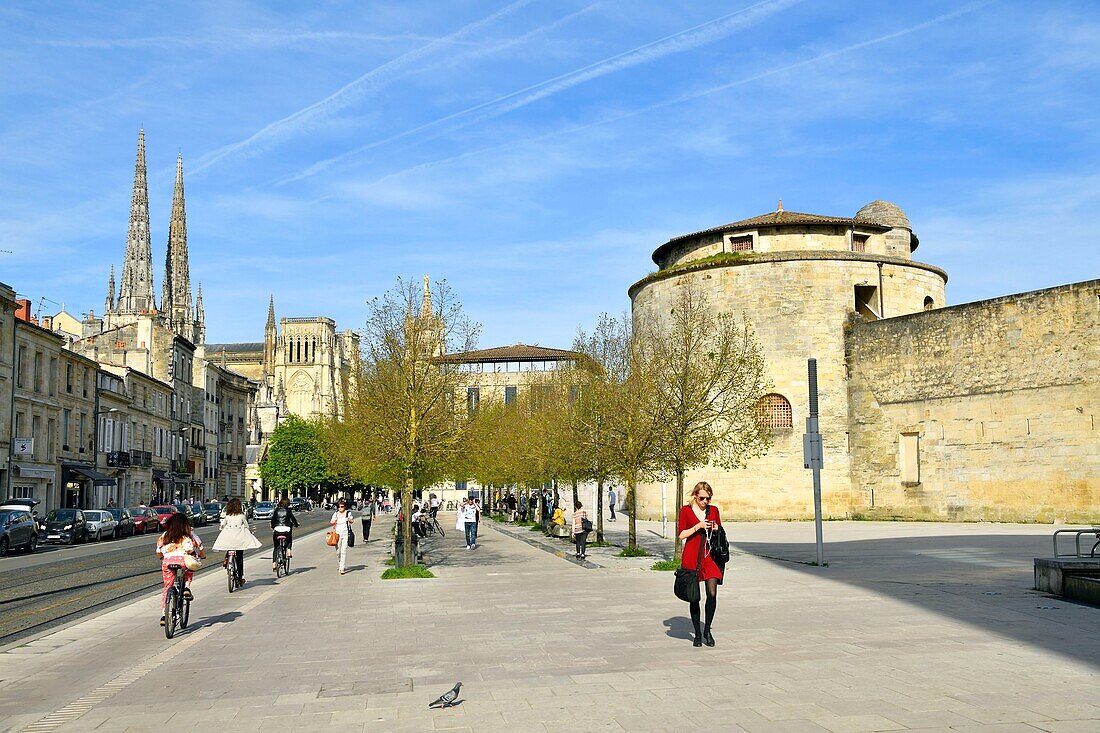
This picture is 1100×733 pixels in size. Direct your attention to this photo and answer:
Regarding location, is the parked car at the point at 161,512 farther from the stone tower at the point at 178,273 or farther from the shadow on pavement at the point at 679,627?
the stone tower at the point at 178,273

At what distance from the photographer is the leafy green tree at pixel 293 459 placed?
9794 centimetres

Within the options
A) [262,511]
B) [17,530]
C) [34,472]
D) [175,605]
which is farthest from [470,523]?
[262,511]

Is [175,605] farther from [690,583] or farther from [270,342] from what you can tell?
[270,342]

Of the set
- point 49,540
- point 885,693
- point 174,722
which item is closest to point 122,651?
point 174,722

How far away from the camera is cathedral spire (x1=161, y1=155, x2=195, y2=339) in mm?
127188

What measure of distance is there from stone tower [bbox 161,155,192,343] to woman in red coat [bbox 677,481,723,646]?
123094 mm

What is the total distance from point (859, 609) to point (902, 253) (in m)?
38.6

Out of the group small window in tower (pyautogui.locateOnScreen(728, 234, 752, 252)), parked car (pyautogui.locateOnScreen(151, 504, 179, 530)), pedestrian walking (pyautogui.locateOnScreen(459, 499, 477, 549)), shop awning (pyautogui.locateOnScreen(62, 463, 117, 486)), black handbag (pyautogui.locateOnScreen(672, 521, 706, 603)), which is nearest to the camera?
black handbag (pyautogui.locateOnScreen(672, 521, 706, 603))

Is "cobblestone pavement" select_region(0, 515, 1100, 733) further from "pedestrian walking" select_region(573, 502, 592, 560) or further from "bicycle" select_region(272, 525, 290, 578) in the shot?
"pedestrian walking" select_region(573, 502, 592, 560)

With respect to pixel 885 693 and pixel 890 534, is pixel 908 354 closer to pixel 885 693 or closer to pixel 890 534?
pixel 890 534

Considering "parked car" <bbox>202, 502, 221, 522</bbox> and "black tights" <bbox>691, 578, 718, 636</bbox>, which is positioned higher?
"black tights" <bbox>691, 578, 718, 636</bbox>

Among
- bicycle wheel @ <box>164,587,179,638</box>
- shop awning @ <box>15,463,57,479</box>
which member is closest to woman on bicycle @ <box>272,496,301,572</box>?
bicycle wheel @ <box>164,587,179,638</box>

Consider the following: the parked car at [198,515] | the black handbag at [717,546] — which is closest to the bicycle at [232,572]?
the black handbag at [717,546]

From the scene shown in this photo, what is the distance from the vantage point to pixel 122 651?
10.8 meters
